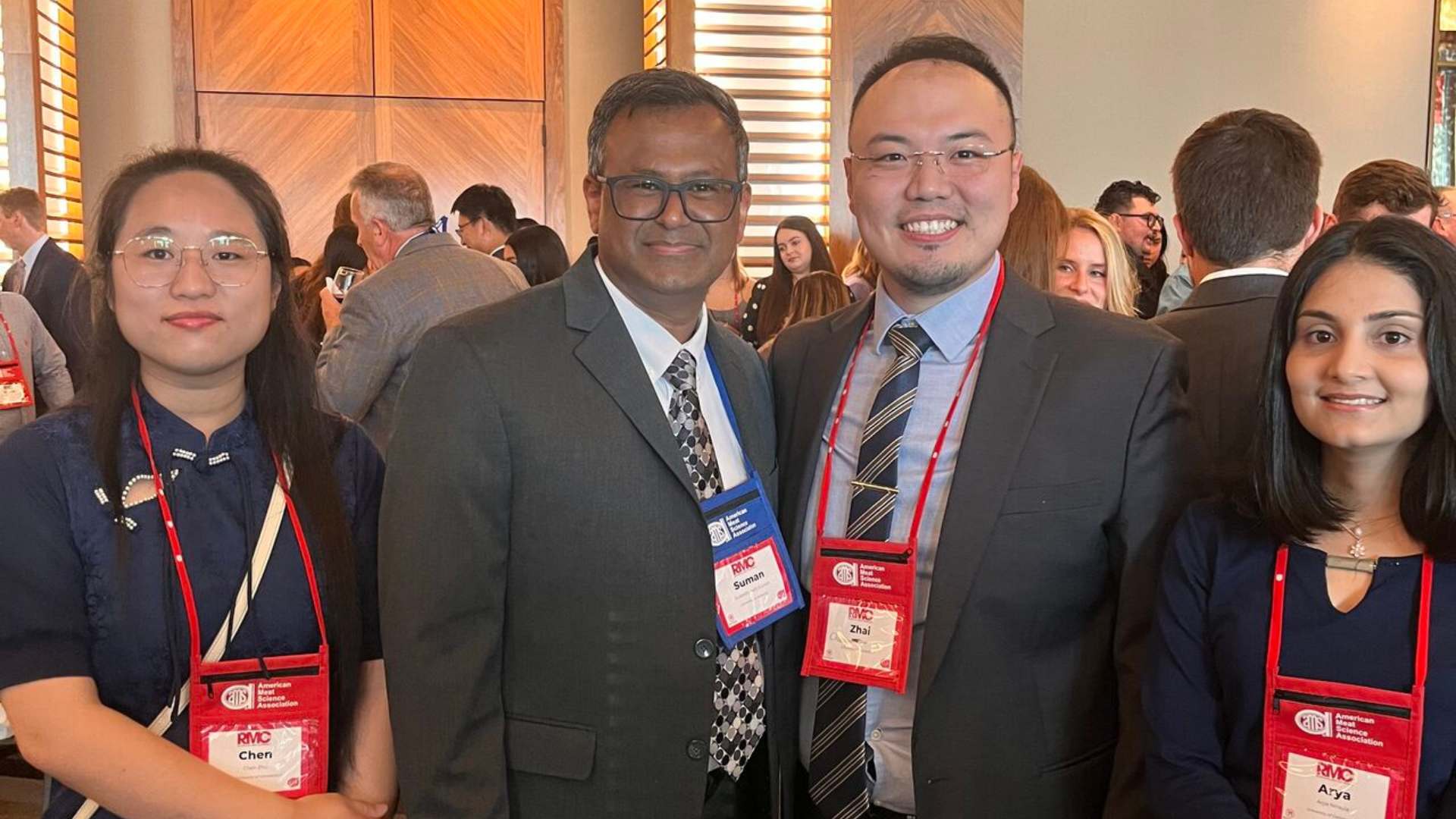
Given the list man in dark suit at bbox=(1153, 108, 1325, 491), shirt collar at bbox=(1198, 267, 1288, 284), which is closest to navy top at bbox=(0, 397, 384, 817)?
man in dark suit at bbox=(1153, 108, 1325, 491)

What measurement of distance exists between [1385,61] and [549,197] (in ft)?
19.1

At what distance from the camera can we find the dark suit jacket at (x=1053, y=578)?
1860 mm

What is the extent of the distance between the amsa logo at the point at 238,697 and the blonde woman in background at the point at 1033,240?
2132 millimetres

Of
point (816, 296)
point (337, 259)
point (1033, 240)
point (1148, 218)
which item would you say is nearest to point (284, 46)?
point (337, 259)

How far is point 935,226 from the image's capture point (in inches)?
80.2

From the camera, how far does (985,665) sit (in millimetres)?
1871

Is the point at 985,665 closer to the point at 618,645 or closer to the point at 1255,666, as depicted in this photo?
the point at 1255,666

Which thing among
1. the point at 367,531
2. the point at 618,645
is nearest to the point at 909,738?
the point at 618,645

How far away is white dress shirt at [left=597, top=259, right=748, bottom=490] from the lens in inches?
78.6

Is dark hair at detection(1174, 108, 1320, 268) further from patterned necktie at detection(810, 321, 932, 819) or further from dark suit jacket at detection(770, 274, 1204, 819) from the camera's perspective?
patterned necktie at detection(810, 321, 932, 819)

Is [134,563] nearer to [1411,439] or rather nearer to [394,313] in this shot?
[1411,439]

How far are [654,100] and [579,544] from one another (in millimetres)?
746

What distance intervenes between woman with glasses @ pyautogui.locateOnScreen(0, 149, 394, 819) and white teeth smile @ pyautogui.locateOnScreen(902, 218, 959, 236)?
1052 mm

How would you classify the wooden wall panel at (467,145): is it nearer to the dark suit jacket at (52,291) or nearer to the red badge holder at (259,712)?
the dark suit jacket at (52,291)
